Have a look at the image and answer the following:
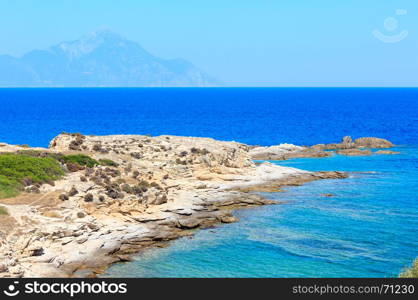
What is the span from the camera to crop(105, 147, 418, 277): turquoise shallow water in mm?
34875

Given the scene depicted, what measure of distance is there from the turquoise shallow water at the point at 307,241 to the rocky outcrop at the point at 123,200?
2.11 metres

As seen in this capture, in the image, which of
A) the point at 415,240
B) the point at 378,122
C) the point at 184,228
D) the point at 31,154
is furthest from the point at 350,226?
the point at 378,122

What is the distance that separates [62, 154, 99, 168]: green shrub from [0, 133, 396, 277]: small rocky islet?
0.10m

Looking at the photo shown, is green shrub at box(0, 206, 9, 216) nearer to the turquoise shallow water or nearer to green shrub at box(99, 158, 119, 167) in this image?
the turquoise shallow water

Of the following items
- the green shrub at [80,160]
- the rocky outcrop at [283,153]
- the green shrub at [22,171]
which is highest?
the rocky outcrop at [283,153]

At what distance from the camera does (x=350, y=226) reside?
1752 inches

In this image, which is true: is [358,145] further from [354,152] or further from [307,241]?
[307,241]

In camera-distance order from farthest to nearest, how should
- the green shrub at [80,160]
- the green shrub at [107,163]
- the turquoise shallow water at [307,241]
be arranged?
the green shrub at [107,163], the green shrub at [80,160], the turquoise shallow water at [307,241]

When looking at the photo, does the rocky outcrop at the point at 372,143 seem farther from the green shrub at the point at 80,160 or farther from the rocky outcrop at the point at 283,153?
the green shrub at the point at 80,160

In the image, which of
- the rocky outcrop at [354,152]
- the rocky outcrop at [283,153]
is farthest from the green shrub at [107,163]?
the rocky outcrop at [354,152]

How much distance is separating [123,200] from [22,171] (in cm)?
958

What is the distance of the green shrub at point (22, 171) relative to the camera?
42688mm

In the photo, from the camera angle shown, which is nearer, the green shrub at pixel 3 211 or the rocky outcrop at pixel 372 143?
the green shrub at pixel 3 211

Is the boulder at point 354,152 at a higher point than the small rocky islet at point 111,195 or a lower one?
higher
